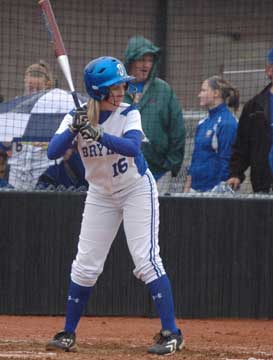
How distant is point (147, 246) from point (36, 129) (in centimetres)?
258

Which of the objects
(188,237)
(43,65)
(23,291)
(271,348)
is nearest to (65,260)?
(23,291)

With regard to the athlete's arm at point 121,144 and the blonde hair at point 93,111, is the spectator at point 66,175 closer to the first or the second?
the blonde hair at point 93,111

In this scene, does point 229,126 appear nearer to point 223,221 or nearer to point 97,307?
point 223,221

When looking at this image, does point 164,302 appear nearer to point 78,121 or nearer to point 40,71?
point 78,121

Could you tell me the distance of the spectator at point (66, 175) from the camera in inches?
355

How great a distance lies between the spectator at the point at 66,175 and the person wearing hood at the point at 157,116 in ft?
1.92

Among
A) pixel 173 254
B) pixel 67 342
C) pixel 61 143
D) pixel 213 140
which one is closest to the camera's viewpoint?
pixel 61 143

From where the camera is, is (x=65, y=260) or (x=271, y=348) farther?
(x=65, y=260)

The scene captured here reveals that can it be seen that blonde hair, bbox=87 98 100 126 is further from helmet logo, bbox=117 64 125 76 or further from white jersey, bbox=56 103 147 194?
helmet logo, bbox=117 64 125 76

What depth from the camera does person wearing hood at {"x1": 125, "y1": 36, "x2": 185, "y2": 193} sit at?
895 centimetres

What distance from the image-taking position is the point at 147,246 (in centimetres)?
678

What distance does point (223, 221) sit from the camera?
28.9 ft

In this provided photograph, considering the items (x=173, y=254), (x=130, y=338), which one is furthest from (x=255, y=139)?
(x=130, y=338)

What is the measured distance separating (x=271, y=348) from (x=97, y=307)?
6.83ft
